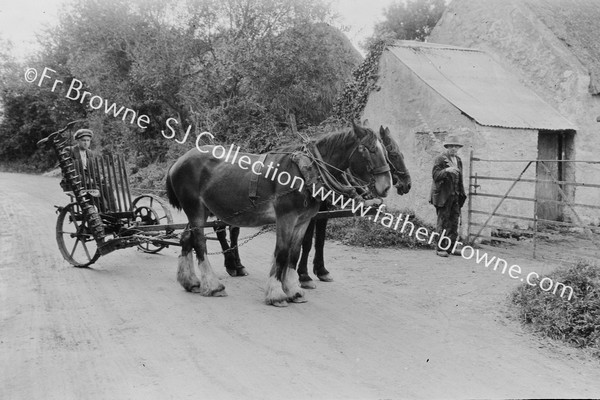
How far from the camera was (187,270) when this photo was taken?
638 cm

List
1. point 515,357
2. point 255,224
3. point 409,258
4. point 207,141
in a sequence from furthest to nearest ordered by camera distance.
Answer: point 207,141
point 409,258
point 255,224
point 515,357

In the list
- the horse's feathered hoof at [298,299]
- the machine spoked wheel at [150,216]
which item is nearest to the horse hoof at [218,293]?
the horse's feathered hoof at [298,299]

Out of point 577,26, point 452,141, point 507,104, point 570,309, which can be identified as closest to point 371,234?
point 452,141

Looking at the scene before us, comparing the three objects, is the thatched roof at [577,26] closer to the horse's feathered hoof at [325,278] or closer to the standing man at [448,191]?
the standing man at [448,191]

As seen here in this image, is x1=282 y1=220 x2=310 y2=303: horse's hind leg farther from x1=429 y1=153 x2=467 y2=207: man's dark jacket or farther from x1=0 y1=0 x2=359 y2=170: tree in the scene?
x1=0 y1=0 x2=359 y2=170: tree

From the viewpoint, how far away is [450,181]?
8797 millimetres

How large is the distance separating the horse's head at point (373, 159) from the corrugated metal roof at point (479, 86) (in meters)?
4.86

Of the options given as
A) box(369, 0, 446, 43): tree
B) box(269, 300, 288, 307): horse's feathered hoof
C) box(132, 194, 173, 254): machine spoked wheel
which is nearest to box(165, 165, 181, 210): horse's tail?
box(132, 194, 173, 254): machine spoked wheel

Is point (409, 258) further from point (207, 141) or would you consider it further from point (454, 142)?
point (207, 141)

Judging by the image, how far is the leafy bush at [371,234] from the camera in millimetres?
9688

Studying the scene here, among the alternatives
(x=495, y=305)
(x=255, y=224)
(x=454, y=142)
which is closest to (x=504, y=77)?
(x=454, y=142)

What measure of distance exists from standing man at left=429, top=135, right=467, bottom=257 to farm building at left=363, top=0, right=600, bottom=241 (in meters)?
0.93

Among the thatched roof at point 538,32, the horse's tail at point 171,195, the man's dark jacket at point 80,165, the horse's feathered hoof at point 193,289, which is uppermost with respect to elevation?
the thatched roof at point 538,32

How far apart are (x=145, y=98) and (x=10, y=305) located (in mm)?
15763
